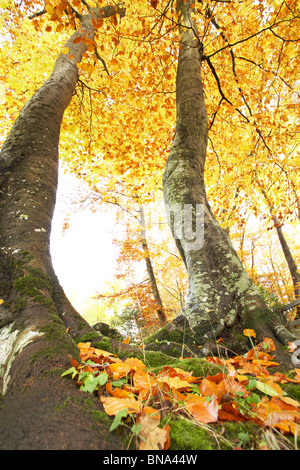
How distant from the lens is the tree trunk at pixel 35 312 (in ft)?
2.29

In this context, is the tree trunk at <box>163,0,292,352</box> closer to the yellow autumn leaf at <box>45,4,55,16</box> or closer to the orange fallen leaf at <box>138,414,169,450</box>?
the orange fallen leaf at <box>138,414,169,450</box>

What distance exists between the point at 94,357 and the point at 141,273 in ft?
51.9

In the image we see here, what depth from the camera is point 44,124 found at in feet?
8.95

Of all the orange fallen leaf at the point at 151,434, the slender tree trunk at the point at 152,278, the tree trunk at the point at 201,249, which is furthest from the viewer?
the slender tree trunk at the point at 152,278

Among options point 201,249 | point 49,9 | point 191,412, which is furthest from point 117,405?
point 49,9

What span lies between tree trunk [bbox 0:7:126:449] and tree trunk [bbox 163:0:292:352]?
1257 millimetres

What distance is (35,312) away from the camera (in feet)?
4.35

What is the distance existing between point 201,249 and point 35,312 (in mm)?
1937

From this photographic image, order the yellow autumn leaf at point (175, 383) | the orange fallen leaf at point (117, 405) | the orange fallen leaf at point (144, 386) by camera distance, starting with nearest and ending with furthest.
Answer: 1. the orange fallen leaf at point (117, 405)
2. the orange fallen leaf at point (144, 386)
3. the yellow autumn leaf at point (175, 383)

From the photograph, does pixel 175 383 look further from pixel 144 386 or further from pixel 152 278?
pixel 152 278

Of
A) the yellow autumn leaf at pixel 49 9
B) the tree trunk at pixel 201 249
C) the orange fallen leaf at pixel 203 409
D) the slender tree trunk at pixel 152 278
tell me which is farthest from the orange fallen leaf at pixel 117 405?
the slender tree trunk at pixel 152 278

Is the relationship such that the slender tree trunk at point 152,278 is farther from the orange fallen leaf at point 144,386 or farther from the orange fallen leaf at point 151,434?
the orange fallen leaf at point 151,434

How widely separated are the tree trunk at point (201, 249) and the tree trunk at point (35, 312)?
1.26 meters

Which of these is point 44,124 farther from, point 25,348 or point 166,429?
point 166,429
